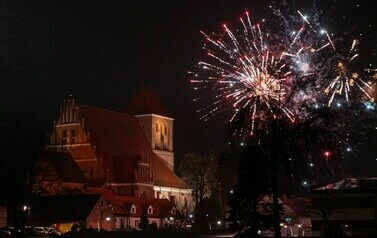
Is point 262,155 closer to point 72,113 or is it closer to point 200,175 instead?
point 200,175

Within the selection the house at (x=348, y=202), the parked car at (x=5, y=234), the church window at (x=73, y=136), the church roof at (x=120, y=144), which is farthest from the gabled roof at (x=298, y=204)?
the church window at (x=73, y=136)

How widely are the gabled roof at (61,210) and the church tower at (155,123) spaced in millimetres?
52848

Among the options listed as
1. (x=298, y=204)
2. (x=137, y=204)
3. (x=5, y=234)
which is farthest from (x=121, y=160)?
(x=5, y=234)

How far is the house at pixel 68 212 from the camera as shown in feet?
239

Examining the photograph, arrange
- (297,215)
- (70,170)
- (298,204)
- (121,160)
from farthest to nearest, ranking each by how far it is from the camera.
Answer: (121,160) < (70,170) < (298,204) < (297,215)

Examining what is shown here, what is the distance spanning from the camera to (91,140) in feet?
369

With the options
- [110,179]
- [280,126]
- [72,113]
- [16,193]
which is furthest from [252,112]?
[72,113]

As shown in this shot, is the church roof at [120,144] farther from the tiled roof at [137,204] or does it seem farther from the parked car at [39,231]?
the parked car at [39,231]

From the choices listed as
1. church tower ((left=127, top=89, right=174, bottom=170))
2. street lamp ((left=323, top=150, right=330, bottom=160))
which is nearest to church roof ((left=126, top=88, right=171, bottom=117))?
church tower ((left=127, top=89, right=174, bottom=170))

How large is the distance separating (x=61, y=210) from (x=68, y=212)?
867 millimetres

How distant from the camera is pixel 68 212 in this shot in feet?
244

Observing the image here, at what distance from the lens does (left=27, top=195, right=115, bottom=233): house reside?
72.8 meters

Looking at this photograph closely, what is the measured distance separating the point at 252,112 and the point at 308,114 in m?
2.68

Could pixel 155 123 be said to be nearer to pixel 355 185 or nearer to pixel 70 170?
pixel 70 170
